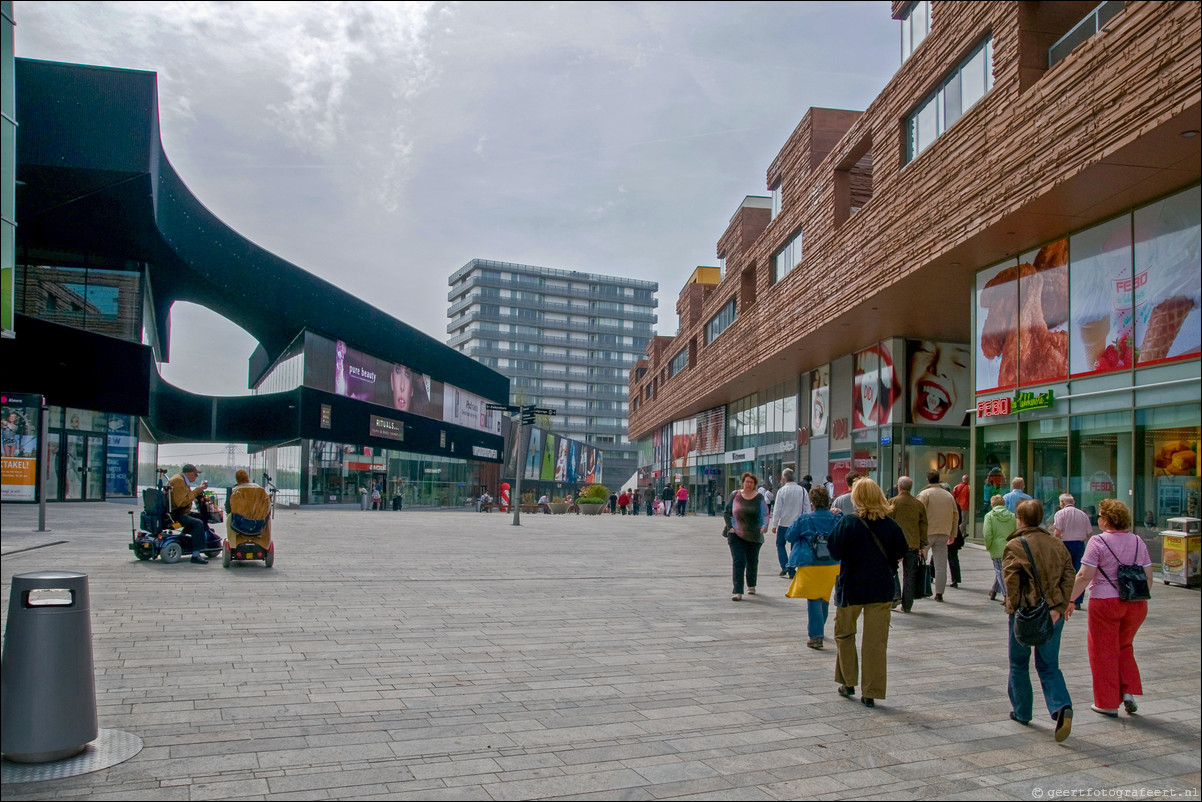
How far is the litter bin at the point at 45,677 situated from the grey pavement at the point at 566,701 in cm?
36

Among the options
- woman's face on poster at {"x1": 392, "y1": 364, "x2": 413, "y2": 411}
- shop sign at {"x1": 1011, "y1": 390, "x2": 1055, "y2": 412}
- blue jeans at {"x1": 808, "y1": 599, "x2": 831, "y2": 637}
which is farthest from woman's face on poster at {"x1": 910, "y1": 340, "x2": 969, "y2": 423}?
woman's face on poster at {"x1": 392, "y1": 364, "x2": 413, "y2": 411}

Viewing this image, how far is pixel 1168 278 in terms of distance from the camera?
14.0m

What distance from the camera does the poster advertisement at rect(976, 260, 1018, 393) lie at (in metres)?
18.7

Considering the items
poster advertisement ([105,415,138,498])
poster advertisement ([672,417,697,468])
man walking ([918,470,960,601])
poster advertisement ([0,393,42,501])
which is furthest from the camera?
poster advertisement ([672,417,697,468])

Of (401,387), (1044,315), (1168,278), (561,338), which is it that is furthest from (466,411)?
(561,338)

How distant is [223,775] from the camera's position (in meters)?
4.50

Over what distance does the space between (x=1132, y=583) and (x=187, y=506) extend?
41.2 ft

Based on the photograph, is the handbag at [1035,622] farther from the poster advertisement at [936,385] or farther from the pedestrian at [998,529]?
the poster advertisement at [936,385]

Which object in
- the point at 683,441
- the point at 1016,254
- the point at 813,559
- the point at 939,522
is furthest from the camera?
the point at 683,441

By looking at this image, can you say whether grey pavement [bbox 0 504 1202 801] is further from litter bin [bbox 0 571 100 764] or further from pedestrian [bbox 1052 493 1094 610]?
pedestrian [bbox 1052 493 1094 610]

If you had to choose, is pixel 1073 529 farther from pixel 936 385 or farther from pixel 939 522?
pixel 936 385

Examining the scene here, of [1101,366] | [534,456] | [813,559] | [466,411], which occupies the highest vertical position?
[466,411]

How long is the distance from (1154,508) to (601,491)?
32.6 meters

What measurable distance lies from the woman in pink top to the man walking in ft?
18.3
